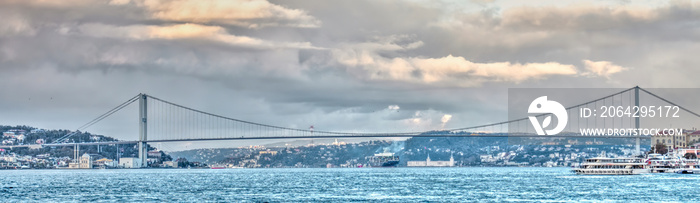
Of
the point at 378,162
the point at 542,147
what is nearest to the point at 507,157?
the point at 542,147

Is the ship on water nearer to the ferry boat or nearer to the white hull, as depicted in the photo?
the ferry boat

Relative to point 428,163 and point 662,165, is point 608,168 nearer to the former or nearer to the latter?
point 662,165

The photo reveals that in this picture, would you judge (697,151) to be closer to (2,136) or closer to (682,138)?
(682,138)

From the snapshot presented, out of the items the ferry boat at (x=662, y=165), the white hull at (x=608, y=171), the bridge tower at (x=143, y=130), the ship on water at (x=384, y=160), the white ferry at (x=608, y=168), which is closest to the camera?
the white hull at (x=608, y=171)

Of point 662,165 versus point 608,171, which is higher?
point 662,165

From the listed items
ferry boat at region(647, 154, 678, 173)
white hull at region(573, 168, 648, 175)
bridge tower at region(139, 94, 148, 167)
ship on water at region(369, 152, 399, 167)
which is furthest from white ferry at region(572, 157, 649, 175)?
ship on water at region(369, 152, 399, 167)

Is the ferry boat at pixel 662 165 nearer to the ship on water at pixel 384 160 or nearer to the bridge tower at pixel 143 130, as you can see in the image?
the bridge tower at pixel 143 130

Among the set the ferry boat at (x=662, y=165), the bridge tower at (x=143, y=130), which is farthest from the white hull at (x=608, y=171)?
the bridge tower at (x=143, y=130)

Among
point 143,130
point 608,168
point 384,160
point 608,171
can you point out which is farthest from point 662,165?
point 384,160
